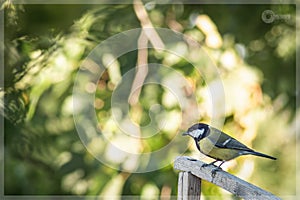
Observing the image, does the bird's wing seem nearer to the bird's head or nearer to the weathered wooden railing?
the bird's head

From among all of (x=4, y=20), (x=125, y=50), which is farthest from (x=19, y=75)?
(x=125, y=50)

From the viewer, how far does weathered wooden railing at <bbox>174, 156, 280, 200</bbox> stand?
1.27 m

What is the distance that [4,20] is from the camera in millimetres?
2047

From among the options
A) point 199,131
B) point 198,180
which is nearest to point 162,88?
point 199,131

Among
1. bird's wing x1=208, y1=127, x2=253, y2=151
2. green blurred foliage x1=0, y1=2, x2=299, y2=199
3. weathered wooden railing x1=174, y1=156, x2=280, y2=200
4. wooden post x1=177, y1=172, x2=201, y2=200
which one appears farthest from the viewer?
green blurred foliage x1=0, y1=2, x2=299, y2=199

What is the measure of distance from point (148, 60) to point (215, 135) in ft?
2.46

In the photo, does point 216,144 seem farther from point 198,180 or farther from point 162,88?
point 162,88

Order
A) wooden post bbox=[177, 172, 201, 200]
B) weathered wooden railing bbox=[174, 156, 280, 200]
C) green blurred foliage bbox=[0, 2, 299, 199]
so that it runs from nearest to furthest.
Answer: weathered wooden railing bbox=[174, 156, 280, 200] → wooden post bbox=[177, 172, 201, 200] → green blurred foliage bbox=[0, 2, 299, 199]

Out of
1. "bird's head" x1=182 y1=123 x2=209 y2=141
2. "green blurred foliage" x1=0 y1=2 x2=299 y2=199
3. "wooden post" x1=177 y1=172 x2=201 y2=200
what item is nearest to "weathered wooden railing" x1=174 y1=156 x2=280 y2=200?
"wooden post" x1=177 y1=172 x2=201 y2=200

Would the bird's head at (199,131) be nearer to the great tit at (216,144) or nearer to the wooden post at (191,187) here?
the great tit at (216,144)

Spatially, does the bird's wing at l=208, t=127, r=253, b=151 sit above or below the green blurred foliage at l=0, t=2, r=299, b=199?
below

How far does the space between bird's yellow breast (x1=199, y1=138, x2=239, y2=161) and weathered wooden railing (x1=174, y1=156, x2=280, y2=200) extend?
0.48 feet

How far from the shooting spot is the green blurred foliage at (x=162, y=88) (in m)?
2.27

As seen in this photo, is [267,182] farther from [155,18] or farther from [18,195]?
[18,195]
